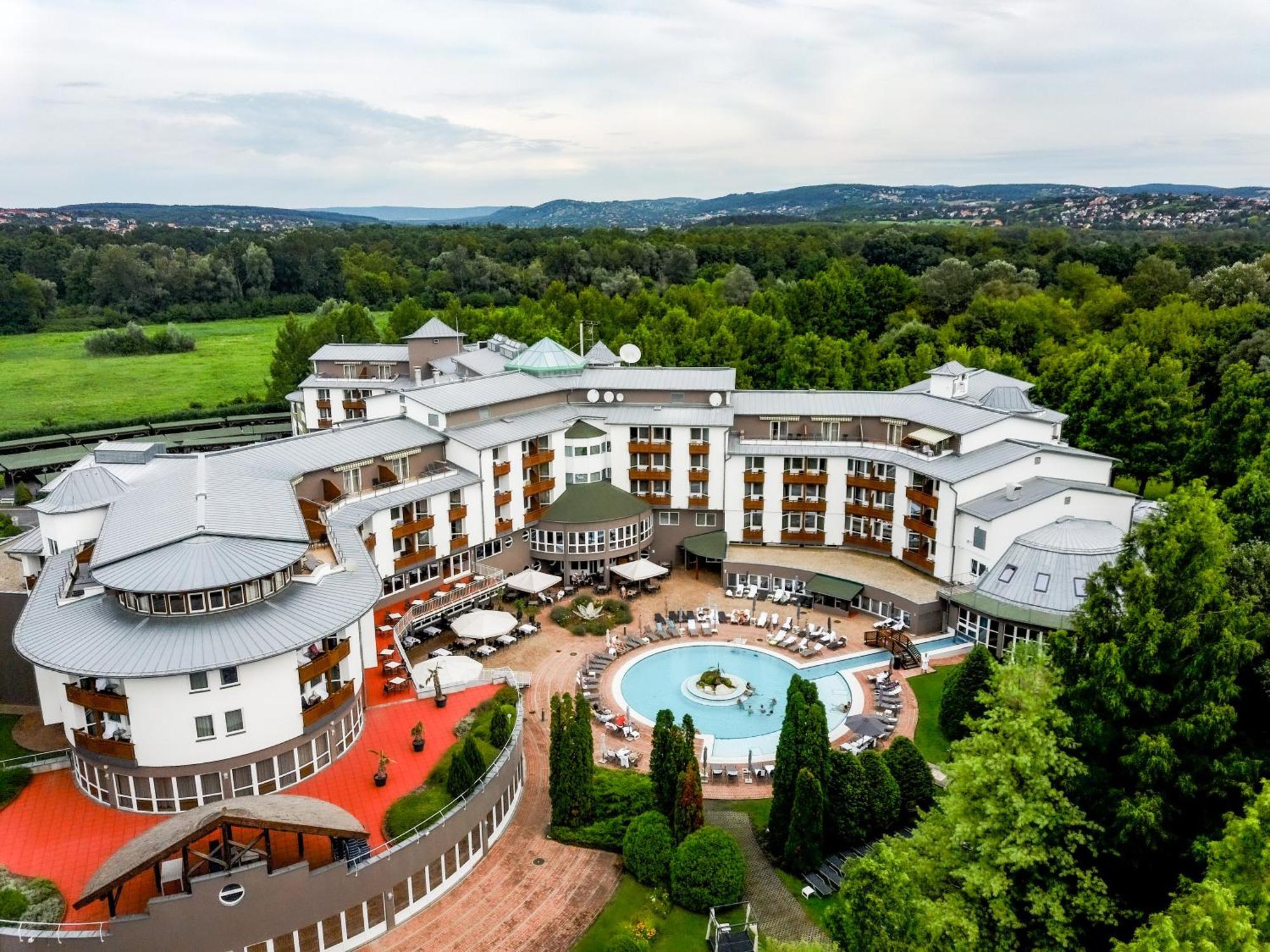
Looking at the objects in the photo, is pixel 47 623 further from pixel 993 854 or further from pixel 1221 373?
pixel 1221 373

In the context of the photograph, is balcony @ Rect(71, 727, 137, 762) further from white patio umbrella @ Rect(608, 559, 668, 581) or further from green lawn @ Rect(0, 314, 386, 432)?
green lawn @ Rect(0, 314, 386, 432)

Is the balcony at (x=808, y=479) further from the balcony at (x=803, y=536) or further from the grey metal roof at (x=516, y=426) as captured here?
the grey metal roof at (x=516, y=426)

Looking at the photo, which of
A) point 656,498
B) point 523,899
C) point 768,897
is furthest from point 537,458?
point 768,897

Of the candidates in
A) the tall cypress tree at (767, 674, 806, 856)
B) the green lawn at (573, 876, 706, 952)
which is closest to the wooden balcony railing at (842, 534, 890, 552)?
the tall cypress tree at (767, 674, 806, 856)

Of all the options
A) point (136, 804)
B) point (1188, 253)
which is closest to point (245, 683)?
point (136, 804)

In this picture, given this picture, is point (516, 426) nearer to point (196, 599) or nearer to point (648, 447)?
point (648, 447)
